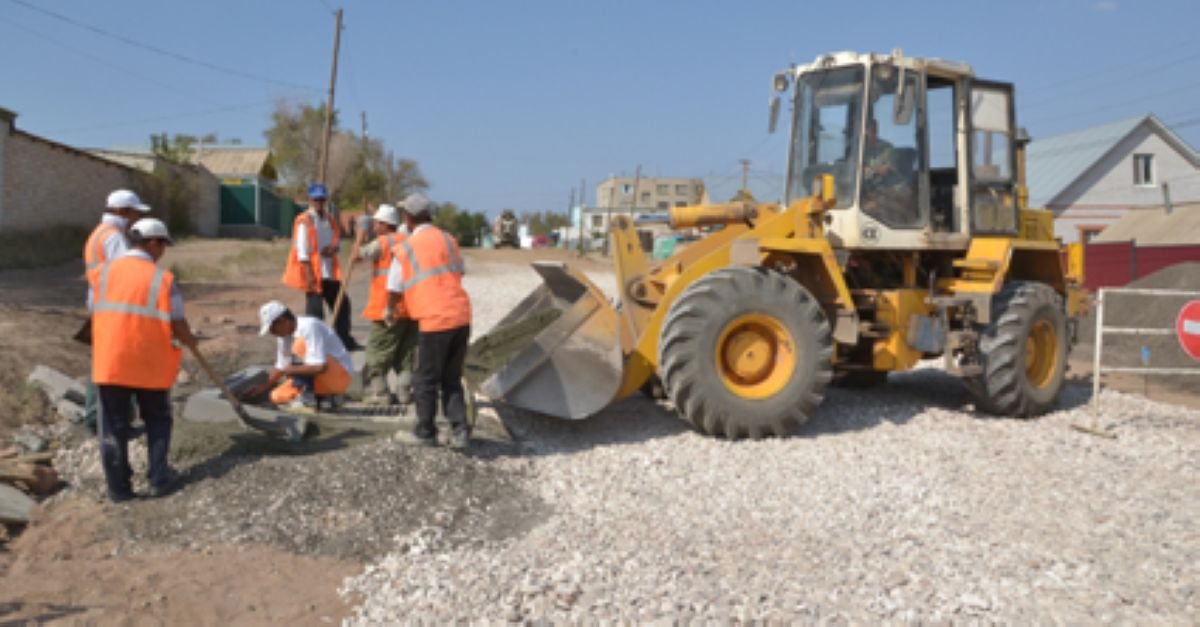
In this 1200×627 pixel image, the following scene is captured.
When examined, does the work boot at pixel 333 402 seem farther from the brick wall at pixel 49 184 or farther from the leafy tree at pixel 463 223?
the leafy tree at pixel 463 223

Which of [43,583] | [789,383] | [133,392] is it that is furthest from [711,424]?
[43,583]

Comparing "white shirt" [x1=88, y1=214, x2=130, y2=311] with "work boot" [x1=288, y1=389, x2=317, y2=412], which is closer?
"white shirt" [x1=88, y1=214, x2=130, y2=311]

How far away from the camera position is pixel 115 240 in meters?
5.94

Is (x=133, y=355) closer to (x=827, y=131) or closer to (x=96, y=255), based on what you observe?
(x=96, y=255)

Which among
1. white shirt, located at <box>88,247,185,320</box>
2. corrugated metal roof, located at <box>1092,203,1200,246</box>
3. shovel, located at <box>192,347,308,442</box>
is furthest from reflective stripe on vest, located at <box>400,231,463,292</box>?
corrugated metal roof, located at <box>1092,203,1200,246</box>

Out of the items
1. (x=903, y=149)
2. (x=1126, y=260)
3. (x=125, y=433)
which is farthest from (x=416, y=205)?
(x=1126, y=260)

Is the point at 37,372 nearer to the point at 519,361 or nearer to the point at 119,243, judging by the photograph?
the point at 119,243

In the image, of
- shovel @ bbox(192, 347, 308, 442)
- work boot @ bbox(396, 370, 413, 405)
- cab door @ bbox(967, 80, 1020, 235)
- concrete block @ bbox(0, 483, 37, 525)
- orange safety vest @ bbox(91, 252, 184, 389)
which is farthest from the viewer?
cab door @ bbox(967, 80, 1020, 235)

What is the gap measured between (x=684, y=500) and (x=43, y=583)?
322 cm

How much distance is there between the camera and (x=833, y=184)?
744cm

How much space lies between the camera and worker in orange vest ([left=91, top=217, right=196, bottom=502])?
4824 millimetres

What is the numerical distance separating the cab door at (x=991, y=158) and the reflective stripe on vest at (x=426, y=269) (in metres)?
4.76

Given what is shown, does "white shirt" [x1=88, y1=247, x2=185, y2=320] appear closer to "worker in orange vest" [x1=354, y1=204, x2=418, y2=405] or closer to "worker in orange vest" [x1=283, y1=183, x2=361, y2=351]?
"worker in orange vest" [x1=354, y1=204, x2=418, y2=405]

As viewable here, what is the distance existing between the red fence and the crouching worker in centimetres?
1926
